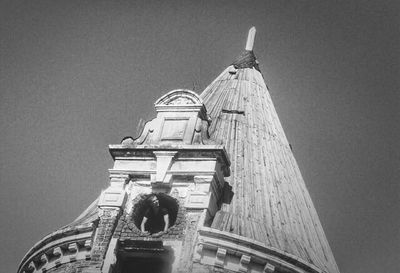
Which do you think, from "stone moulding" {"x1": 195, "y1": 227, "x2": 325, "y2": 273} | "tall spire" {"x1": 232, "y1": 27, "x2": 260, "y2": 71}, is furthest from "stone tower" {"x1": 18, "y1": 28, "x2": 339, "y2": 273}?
"tall spire" {"x1": 232, "y1": 27, "x2": 260, "y2": 71}

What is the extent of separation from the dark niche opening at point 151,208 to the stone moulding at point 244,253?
73.1 inches

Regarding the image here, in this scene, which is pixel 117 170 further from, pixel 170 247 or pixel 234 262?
pixel 234 262

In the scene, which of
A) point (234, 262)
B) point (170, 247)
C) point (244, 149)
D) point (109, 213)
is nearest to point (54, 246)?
point (109, 213)

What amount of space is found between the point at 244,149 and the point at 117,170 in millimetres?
5132

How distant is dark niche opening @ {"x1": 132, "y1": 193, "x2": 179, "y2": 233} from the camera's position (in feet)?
68.6

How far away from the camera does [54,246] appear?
21.0m

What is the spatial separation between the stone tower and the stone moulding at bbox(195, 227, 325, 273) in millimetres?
26

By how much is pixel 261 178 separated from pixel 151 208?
14.4ft

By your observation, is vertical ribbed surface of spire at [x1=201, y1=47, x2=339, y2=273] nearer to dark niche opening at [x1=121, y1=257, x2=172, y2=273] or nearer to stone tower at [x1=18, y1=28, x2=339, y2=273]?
stone tower at [x1=18, y1=28, x2=339, y2=273]

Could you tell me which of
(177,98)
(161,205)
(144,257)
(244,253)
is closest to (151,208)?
(161,205)

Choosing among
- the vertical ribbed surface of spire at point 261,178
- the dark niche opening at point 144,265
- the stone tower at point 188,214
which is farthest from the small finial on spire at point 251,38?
the dark niche opening at point 144,265

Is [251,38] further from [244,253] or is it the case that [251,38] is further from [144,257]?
[244,253]

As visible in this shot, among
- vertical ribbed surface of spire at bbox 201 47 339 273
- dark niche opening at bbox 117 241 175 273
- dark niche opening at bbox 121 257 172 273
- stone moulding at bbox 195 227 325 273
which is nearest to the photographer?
stone moulding at bbox 195 227 325 273

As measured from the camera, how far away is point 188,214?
2039 cm
